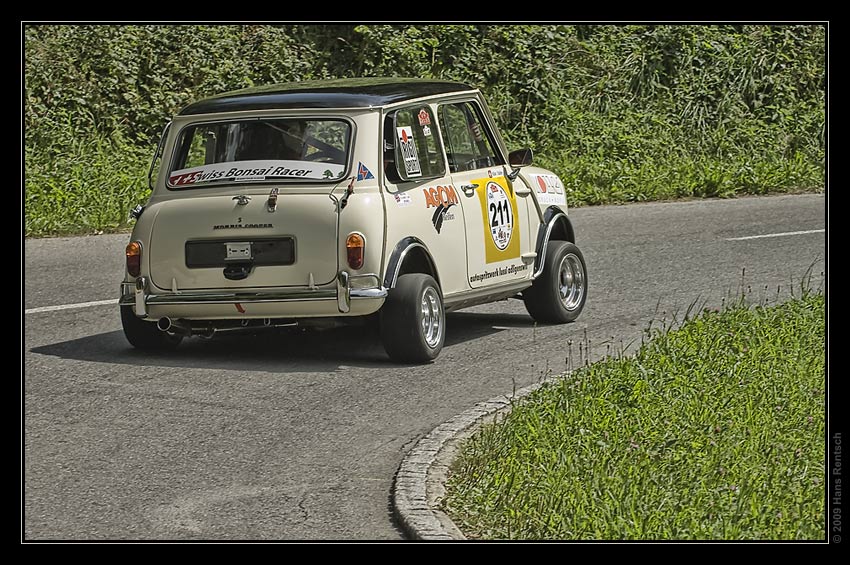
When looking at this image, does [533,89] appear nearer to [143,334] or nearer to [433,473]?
[143,334]

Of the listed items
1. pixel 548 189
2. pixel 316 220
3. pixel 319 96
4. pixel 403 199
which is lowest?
pixel 316 220

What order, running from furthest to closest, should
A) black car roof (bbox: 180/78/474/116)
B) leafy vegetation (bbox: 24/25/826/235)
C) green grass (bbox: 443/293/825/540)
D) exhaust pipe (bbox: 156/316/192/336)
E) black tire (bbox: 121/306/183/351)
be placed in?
leafy vegetation (bbox: 24/25/826/235), black tire (bbox: 121/306/183/351), black car roof (bbox: 180/78/474/116), exhaust pipe (bbox: 156/316/192/336), green grass (bbox: 443/293/825/540)

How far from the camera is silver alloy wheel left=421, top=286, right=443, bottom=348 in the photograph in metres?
9.47

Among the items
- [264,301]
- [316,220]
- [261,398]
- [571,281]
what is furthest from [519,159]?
[261,398]

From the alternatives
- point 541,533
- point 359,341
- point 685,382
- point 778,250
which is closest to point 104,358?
point 359,341

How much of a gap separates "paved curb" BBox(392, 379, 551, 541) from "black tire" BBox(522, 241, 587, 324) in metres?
2.34

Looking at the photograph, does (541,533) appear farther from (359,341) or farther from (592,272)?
(592,272)

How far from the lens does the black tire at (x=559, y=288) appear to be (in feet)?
35.6

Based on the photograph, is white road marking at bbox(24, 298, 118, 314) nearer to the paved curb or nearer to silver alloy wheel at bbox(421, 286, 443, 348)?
silver alloy wheel at bbox(421, 286, 443, 348)

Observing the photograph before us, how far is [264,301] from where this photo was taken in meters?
9.20

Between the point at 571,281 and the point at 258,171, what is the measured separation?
2930 millimetres

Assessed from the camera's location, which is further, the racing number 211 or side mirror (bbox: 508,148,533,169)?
side mirror (bbox: 508,148,533,169)

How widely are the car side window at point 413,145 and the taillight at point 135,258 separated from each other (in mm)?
1736

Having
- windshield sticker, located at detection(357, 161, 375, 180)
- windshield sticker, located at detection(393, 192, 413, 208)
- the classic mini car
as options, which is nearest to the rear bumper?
the classic mini car
